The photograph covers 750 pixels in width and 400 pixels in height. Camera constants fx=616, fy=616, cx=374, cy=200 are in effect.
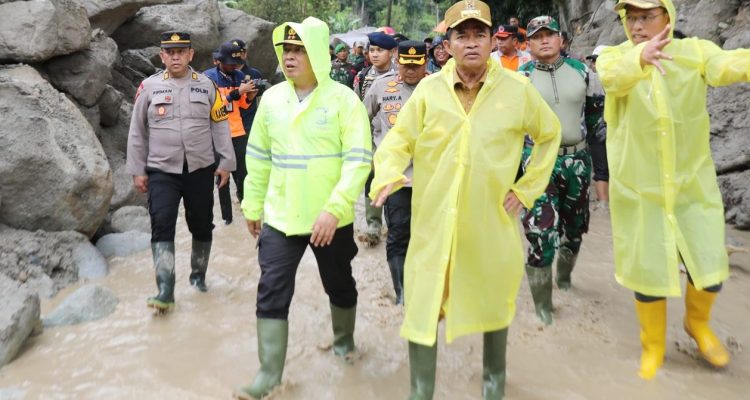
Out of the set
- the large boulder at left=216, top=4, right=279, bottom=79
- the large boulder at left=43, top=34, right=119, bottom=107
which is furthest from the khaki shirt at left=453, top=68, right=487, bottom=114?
the large boulder at left=216, top=4, right=279, bottom=79

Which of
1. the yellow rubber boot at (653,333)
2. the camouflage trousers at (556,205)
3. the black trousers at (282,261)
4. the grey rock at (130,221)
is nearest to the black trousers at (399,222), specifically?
the camouflage trousers at (556,205)

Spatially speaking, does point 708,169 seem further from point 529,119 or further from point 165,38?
point 165,38

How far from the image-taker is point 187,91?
15.8ft

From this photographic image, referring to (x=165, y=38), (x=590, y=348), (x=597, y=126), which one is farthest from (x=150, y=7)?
(x=590, y=348)

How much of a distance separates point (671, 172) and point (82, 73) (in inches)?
270

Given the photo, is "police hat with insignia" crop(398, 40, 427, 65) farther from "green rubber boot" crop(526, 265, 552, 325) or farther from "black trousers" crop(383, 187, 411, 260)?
"green rubber boot" crop(526, 265, 552, 325)

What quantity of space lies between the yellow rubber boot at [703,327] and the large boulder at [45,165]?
16.8 feet

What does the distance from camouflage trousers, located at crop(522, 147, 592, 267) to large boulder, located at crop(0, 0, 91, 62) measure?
17.9 feet

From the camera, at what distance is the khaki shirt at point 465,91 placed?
302cm

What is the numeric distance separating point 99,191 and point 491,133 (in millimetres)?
4423

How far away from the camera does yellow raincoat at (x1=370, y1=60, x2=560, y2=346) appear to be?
2.91 metres

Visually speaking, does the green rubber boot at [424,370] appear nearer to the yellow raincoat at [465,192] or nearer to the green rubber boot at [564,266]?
the yellow raincoat at [465,192]

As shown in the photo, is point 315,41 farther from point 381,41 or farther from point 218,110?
point 381,41

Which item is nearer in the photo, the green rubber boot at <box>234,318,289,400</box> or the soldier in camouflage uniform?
the green rubber boot at <box>234,318,289,400</box>
